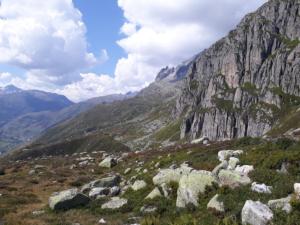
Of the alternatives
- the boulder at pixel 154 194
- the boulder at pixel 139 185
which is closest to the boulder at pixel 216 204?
the boulder at pixel 154 194

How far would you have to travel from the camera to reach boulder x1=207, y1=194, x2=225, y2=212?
854 inches

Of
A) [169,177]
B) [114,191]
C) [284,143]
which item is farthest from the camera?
[284,143]

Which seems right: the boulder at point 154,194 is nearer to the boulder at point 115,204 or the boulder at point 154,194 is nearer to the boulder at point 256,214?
the boulder at point 115,204

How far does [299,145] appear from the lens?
36969 mm

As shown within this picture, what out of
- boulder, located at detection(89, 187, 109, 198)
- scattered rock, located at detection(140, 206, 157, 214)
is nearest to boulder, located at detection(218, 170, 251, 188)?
scattered rock, located at detection(140, 206, 157, 214)

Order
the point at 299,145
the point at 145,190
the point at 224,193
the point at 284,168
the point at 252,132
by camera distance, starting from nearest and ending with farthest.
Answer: the point at 224,193 → the point at 284,168 → the point at 145,190 → the point at 299,145 → the point at 252,132

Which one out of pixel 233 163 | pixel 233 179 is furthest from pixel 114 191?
pixel 233 179

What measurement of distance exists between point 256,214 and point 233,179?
25.7ft

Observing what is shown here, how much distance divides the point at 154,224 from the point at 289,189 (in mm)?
7353

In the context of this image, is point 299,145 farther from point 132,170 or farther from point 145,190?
point 132,170

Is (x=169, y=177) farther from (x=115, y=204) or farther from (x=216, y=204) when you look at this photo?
(x=216, y=204)

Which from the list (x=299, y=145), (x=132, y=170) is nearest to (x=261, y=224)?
(x=299, y=145)

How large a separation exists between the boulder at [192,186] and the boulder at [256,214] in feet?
20.9

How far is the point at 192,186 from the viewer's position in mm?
25766
